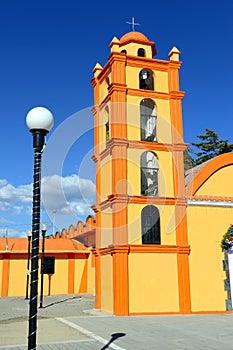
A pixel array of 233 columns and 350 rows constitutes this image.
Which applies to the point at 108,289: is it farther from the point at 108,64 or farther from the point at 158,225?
the point at 108,64

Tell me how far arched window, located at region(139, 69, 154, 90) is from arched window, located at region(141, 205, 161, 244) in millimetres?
5405

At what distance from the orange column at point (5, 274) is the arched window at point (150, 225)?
13611 millimetres

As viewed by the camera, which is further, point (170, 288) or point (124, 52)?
point (124, 52)

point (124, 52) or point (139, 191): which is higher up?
point (124, 52)

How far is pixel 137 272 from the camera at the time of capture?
45.8ft

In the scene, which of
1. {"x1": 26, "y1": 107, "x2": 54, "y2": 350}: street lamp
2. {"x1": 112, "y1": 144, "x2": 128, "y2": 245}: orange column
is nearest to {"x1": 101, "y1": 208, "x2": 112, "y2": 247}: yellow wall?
{"x1": 112, "y1": 144, "x2": 128, "y2": 245}: orange column

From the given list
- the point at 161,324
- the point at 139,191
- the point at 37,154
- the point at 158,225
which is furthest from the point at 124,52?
the point at 37,154

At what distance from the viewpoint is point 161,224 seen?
14.8 m

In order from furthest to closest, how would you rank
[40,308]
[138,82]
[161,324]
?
[40,308] < [138,82] < [161,324]

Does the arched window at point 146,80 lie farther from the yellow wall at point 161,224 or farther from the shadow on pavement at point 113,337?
the shadow on pavement at point 113,337

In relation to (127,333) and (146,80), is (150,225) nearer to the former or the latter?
(127,333)

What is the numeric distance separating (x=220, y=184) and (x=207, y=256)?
3.08 metres

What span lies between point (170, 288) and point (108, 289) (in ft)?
7.53

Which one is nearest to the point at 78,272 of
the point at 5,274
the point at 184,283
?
the point at 5,274
